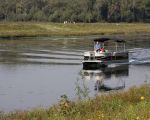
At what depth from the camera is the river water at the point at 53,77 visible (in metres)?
28.7

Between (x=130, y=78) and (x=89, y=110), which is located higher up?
(x=89, y=110)

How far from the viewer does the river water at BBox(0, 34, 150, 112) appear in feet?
94.1

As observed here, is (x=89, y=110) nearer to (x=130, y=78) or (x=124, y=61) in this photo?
(x=130, y=78)

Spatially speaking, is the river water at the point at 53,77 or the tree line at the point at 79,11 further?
the tree line at the point at 79,11

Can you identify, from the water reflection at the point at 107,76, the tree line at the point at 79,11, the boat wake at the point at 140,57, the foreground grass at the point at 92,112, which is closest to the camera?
the foreground grass at the point at 92,112

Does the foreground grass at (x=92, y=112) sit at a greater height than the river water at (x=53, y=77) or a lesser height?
greater

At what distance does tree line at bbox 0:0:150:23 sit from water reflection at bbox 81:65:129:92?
360ft

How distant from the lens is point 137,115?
1292 cm

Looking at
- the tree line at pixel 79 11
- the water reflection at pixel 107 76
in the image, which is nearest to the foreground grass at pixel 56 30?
the tree line at pixel 79 11

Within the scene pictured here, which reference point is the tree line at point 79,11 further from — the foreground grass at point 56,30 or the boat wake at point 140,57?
the boat wake at point 140,57

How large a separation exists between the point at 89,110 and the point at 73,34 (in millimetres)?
90258

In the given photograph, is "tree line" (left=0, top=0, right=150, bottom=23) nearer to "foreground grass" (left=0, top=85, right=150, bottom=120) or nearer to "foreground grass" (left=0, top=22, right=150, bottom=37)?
"foreground grass" (left=0, top=22, right=150, bottom=37)

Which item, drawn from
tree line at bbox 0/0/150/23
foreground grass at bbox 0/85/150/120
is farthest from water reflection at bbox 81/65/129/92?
tree line at bbox 0/0/150/23

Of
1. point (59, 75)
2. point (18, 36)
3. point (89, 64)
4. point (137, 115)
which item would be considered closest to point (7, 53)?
point (89, 64)
